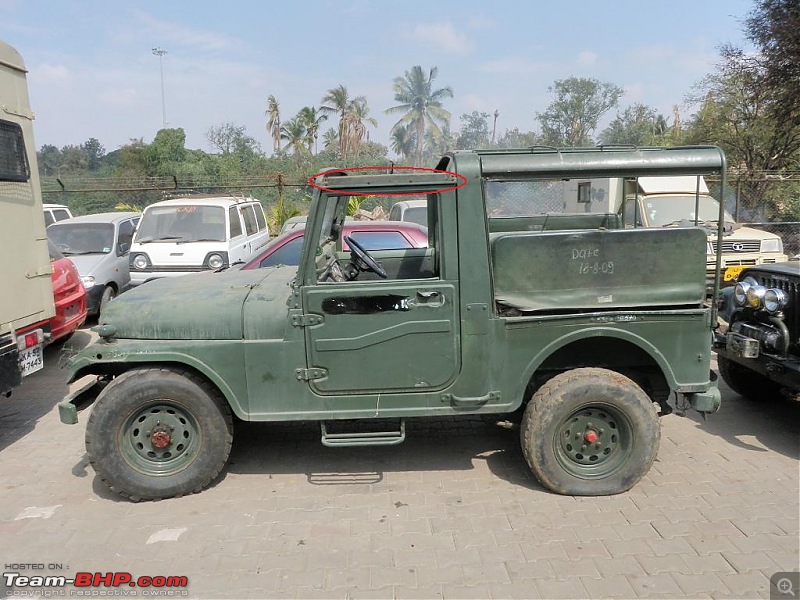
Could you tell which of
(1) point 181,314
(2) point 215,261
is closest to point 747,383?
(1) point 181,314

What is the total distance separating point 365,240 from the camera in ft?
22.8

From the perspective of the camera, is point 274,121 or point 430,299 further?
point 274,121

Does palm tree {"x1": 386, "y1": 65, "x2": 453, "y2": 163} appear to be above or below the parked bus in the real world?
above

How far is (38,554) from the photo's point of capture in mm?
3445

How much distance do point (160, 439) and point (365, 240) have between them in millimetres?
3661

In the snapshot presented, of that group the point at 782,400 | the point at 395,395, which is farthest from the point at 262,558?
the point at 782,400

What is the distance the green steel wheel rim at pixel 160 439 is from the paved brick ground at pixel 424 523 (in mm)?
274

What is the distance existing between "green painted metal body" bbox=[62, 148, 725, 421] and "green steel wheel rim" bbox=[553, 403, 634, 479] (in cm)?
41

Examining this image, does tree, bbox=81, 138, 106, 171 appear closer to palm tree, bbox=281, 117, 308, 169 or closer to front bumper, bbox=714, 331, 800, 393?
palm tree, bbox=281, 117, 308, 169

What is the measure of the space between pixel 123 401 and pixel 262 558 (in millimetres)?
1383

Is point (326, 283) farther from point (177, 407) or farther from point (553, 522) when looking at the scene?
point (553, 522)

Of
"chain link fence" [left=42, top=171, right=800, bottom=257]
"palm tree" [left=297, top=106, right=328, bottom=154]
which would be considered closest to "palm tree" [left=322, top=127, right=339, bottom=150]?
"palm tree" [left=297, top=106, right=328, bottom=154]

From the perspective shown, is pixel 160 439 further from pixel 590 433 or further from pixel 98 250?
pixel 98 250

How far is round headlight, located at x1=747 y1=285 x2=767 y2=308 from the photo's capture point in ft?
15.3
